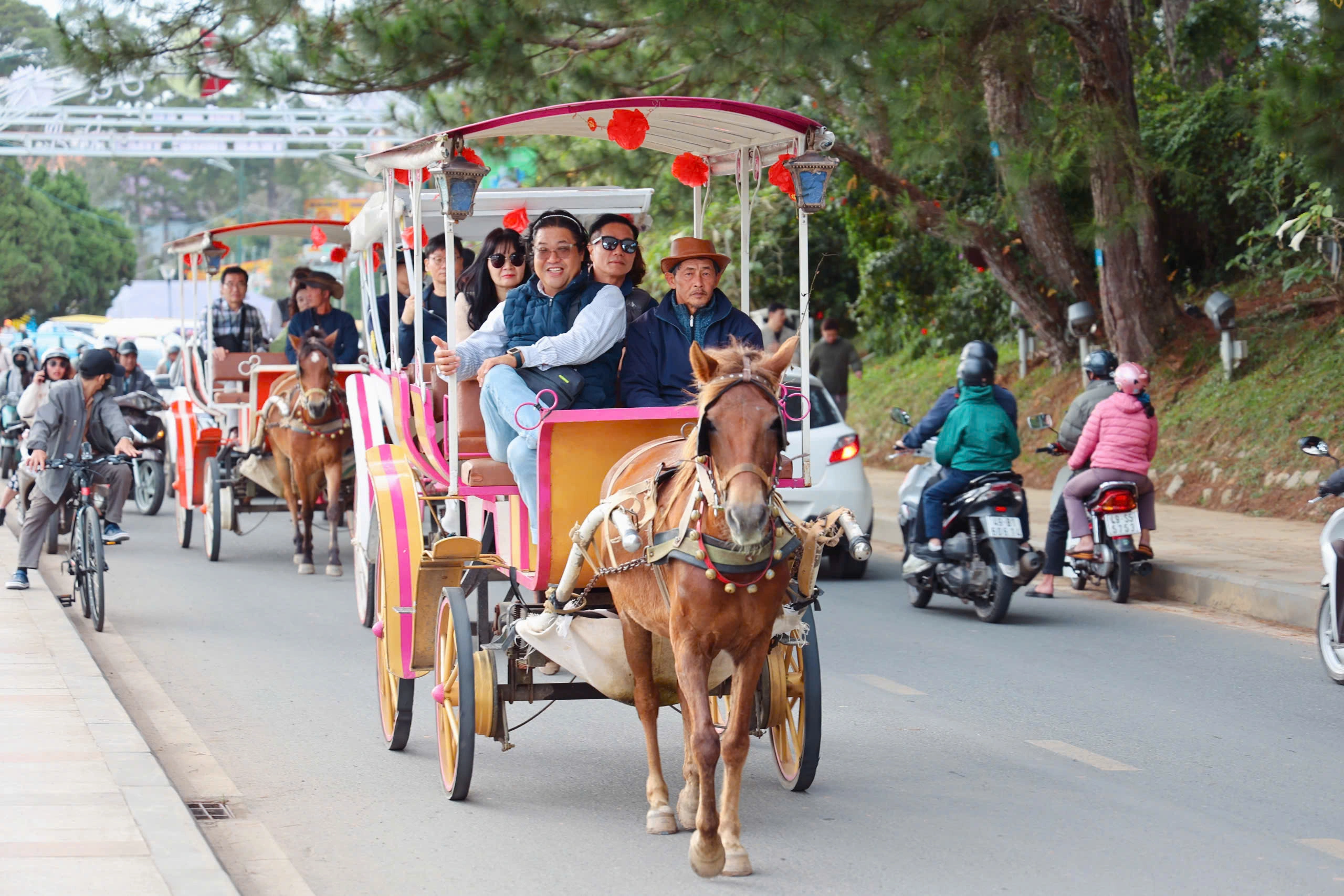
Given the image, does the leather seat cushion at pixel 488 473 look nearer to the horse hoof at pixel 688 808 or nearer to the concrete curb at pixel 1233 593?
the horse hoof at pixel 688 808

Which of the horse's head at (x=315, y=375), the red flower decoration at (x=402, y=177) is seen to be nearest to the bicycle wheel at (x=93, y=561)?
the horse's head at (x=315, y=375)

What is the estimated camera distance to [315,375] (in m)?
12.7

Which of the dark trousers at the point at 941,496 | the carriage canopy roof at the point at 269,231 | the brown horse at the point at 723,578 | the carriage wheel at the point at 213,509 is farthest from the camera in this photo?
the carriage canopy roof at the point at 269,231

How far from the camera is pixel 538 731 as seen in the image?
740cm

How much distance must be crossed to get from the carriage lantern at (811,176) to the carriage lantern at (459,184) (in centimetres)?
130

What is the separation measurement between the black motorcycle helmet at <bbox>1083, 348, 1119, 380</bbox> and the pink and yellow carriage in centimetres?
518

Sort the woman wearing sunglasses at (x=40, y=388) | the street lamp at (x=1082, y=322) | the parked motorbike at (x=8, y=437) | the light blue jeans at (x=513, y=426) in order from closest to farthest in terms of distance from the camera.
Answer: the light blue jeans at (x=513, y=426)
the woman wearing sunglasses at (x=40, y=388)
the parked motorbike at (x=8, y=437)
the street lamp at (x=1082, y=322)

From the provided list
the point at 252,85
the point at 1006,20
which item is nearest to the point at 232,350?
the point at 252,85

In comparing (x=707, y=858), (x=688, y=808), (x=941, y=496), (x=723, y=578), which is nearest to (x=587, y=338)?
(x=723, y=578)

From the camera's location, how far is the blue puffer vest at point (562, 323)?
6.55 metres

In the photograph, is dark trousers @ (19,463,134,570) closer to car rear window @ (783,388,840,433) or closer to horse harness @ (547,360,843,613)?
car rear window @ (783,388,840,433)

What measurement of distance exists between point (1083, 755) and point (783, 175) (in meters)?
2.88

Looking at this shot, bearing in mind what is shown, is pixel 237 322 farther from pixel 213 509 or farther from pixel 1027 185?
pixel 1027 185

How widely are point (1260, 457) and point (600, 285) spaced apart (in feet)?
35.5
